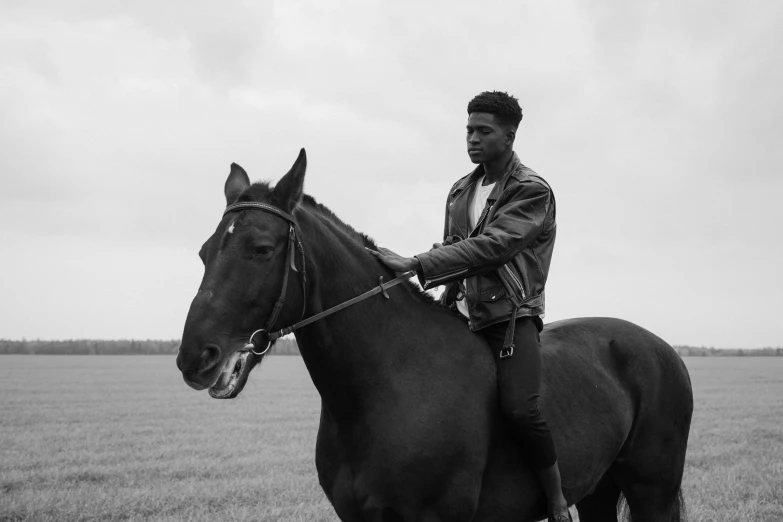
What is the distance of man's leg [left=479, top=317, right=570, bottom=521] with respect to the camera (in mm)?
3830

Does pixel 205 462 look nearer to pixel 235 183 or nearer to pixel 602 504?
pixel 602 504

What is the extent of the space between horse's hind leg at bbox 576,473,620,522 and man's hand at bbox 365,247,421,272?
9.67 ft

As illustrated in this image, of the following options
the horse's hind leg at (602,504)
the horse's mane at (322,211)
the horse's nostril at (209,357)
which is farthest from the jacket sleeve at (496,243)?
the horse's hind leg at (602,504)

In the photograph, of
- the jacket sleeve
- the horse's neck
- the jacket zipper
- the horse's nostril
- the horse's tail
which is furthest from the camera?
the horse's tail

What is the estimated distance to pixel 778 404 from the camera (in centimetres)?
2591

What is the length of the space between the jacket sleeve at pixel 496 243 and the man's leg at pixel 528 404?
19.3 inches

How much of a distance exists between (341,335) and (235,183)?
1128mm

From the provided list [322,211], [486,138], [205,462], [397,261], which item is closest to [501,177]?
[486,138]

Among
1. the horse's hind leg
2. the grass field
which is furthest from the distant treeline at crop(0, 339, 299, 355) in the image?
the horse's hind leg

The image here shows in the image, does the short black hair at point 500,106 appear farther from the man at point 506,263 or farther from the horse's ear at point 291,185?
the horse's ear at point 291,185

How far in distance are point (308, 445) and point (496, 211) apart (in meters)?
12.5

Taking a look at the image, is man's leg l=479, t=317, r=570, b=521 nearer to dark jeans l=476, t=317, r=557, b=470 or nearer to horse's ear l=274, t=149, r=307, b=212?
dark jeans l=476, t=317, r=557, b=470

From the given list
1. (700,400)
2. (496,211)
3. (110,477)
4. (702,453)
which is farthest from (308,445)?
(700,400)

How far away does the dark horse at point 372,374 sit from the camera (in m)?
3.24
